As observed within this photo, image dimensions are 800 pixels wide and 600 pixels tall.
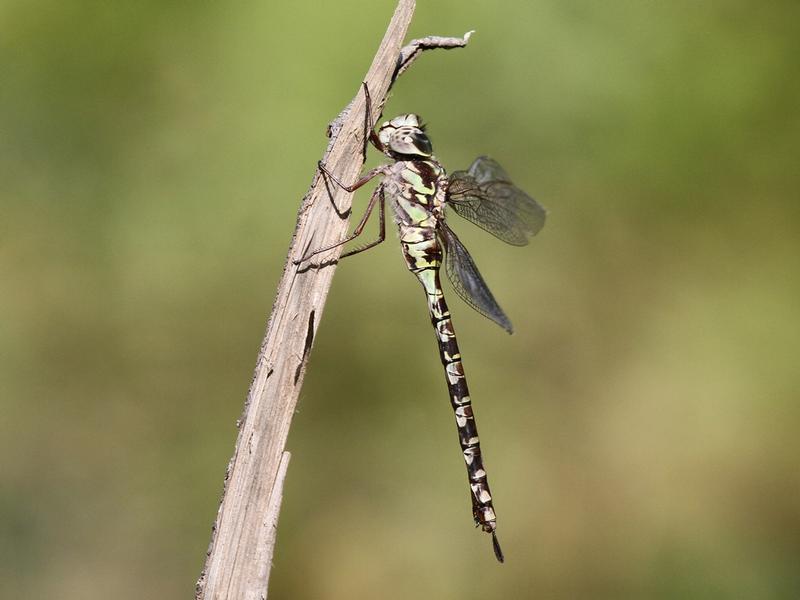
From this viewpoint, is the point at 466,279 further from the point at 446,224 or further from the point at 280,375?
the point at 280,375

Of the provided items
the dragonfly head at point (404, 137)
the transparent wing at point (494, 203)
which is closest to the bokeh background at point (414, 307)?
the transparent wing at point (494, 203)

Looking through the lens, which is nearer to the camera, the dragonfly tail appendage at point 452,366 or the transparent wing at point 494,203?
the dragonfly tail appendage at point 452,366

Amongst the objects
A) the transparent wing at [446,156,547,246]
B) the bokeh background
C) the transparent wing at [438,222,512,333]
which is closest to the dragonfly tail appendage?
the transparent wing at [438,222,512,333]

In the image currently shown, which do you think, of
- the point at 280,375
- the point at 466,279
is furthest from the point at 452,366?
the point at 280,375

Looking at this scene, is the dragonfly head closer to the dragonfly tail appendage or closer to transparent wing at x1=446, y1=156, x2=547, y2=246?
transparent wing at x1=446, y1=156, x2=547, y2=246

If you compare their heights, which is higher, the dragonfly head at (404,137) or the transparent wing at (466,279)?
the dragonfly head at (404,137)

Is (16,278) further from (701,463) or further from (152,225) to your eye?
(701,463)

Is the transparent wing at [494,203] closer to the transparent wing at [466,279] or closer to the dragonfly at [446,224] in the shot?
the dragonfly at [446,224]
